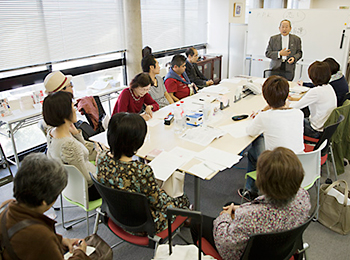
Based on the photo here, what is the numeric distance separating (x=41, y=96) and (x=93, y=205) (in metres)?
2.11

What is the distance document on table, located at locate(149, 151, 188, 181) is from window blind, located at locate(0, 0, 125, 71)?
2.54 metres

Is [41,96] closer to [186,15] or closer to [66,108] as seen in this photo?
Answer: [66,108]

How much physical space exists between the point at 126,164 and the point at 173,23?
5015 mm

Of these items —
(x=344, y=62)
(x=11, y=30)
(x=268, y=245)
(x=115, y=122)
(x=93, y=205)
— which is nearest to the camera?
(x=268, y=245)

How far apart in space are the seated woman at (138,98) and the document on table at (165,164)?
92cm

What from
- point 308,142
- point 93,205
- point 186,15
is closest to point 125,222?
point 93,205

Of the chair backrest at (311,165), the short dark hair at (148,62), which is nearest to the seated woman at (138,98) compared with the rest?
the short dark hair at (148,62)

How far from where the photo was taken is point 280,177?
1.49 meters

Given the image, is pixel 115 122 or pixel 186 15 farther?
pixel 186 15

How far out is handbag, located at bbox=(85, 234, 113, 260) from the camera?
174 cm

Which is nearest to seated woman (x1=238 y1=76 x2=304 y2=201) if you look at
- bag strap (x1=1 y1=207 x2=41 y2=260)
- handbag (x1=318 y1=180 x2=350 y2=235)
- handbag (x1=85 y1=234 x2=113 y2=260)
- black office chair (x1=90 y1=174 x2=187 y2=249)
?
handbag (x1=318 y1=180 x2=350 y2=235)

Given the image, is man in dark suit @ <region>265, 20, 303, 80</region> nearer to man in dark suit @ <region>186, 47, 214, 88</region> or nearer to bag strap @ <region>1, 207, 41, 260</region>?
man in dark suit @ <region>186, 47, 214, 88</region>

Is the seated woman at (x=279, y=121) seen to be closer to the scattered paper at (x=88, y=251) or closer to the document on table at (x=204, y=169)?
the document on table at (x=204, y=169)

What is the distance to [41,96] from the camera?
12.6ft
